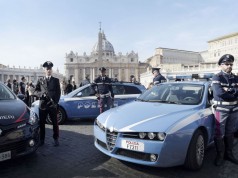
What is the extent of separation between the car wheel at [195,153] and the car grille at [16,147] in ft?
8.81

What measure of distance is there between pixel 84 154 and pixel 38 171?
1107mm

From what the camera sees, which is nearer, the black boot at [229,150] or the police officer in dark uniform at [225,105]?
the police officer in dark uniform at [225,105]

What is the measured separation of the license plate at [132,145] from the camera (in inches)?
148

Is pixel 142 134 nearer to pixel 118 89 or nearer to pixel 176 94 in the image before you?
pixel 176 94

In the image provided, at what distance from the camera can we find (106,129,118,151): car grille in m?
4.04

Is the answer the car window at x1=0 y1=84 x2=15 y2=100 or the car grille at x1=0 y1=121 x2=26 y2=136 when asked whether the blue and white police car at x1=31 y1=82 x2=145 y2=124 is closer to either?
the car window at x1=0 y1=84 x2=15 y2=100

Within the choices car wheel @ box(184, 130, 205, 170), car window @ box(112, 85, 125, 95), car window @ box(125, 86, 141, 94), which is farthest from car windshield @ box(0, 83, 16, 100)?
car window @ box(125, 86, 141, 94)

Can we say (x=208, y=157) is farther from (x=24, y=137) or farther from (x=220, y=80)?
(x=24, y=137)

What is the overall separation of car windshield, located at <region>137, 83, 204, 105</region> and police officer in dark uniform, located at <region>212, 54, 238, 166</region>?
1.42 ft

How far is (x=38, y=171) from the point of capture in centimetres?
415

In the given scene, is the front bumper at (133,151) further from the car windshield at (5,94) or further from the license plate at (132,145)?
the car windshield at (5,94)

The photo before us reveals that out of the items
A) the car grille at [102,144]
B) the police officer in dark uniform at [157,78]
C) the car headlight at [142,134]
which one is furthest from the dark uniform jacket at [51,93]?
the police officer in dark uniform at [157,78]

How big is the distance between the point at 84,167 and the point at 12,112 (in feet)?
5.21

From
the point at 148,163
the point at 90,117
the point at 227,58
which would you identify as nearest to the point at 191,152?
the point at 148,163
